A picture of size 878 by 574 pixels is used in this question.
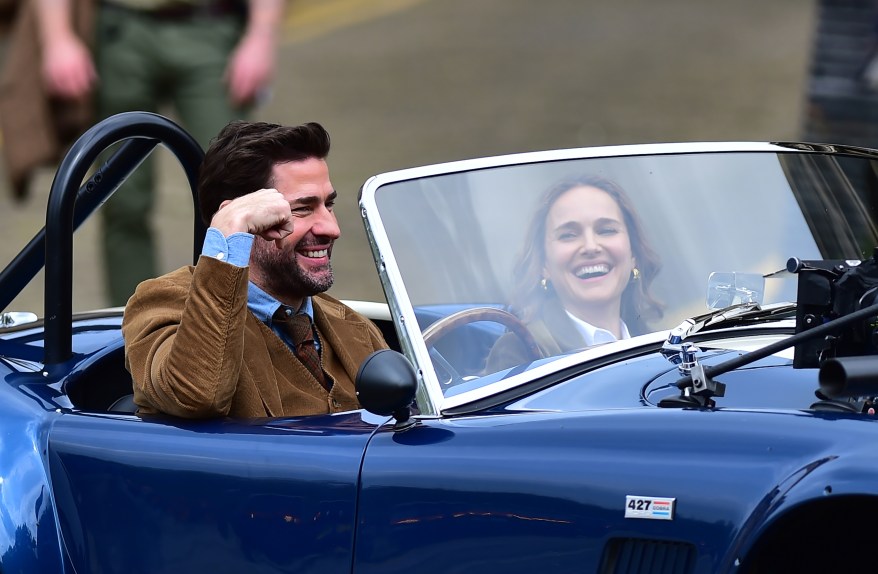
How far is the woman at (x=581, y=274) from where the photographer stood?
2.78 metres

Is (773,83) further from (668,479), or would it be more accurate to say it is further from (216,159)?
(668,479)

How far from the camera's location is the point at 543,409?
259 cm

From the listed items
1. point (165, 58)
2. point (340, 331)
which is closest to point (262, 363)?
point (340, 331)

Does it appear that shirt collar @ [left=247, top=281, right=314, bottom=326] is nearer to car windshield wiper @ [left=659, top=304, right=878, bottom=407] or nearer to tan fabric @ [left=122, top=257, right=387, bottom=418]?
tan fabric @ [left=122, top=257, right=387, bottom=418]

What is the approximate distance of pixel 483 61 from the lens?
10.7m

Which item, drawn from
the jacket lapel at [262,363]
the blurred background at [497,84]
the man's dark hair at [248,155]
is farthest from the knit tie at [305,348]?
the blurred background at [497,84]

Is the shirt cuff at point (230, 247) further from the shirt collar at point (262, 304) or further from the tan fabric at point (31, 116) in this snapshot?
the tan fabric at point (31, 116)

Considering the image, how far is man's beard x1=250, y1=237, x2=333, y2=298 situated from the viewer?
3131 millimetres

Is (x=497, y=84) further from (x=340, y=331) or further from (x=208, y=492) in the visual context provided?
(x=208, y=492)

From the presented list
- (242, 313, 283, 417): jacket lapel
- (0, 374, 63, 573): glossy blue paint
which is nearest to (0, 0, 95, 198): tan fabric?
(242, 313, 283, 417): jacket lapel

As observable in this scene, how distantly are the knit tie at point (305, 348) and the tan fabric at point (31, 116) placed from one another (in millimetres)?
2776

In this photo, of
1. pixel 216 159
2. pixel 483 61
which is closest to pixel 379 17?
pixel 483 61

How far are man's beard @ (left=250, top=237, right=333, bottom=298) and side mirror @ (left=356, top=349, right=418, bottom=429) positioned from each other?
25.5 inches

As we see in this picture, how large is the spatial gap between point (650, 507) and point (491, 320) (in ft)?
2.35
